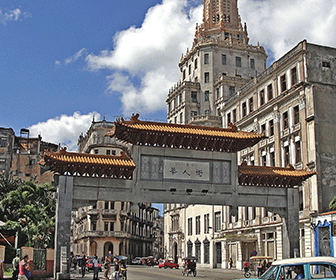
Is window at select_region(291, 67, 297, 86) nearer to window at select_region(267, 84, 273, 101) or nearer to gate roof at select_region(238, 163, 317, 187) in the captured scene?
window at select_region(267, 84, 273, 101)

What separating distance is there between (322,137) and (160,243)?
11395cm

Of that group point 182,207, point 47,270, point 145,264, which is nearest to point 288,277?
point 47,270

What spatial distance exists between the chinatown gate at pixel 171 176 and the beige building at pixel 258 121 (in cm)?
273

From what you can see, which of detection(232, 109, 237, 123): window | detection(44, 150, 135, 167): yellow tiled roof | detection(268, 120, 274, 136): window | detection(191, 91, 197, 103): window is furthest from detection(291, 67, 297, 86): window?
detection(191, 91, 197, 103): window

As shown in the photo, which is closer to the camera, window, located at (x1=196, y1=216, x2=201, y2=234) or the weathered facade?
window, located at (x1=196, y1=216, x2=201, y2=234)

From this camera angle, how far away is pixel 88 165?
25312mm

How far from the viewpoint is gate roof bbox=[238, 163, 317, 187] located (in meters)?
28.3

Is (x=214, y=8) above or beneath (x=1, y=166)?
above

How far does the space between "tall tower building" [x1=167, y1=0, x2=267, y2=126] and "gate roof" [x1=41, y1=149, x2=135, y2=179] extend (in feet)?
141

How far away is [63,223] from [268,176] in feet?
43.7

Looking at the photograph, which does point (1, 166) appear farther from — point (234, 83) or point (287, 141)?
point (287, 141)

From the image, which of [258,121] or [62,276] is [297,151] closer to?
[258,121]

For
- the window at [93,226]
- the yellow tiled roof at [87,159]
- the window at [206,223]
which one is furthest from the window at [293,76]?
the window at [93,226]

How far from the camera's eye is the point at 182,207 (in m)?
71.2
